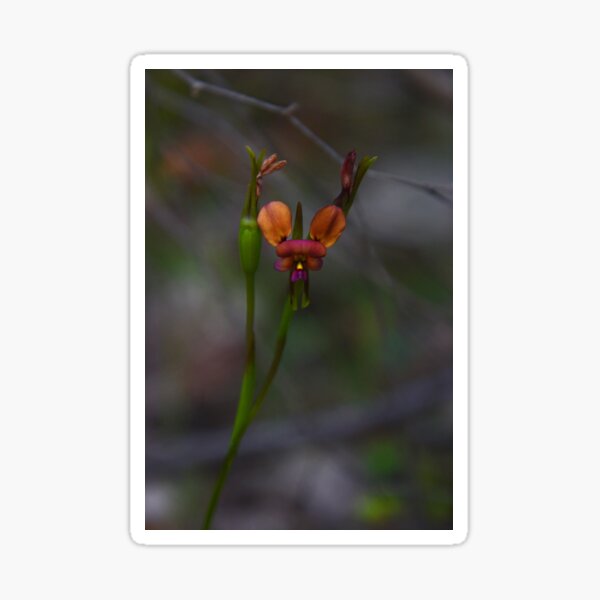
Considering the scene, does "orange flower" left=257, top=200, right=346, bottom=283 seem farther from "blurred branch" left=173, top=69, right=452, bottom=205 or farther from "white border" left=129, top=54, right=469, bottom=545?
"white border" left=129, top=54, right=469, bottom=545

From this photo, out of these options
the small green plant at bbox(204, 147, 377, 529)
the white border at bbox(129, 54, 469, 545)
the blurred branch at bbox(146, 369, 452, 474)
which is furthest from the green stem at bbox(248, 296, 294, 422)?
the blurred branch at bbox(146, 369, 452, 474)

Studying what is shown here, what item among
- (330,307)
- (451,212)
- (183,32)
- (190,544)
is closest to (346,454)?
(330,307)

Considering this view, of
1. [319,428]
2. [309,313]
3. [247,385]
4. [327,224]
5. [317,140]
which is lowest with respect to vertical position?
[319,428]

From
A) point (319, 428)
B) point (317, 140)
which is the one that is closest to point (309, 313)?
point (319, 428)
